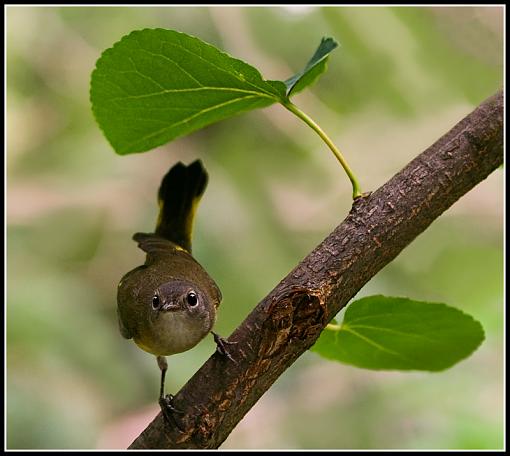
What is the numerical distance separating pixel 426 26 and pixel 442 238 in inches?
41.0

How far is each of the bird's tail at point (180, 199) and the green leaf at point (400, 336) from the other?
64 centimetres

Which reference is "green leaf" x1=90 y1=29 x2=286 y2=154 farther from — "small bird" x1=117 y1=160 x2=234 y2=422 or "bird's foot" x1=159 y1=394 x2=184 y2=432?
"bird's foot" x1=159 y1=394 x2=184 y2=432

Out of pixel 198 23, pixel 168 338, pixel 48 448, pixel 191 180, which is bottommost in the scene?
pixel 168 338

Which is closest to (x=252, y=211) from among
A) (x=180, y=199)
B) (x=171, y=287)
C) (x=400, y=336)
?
(x=180, y=199)

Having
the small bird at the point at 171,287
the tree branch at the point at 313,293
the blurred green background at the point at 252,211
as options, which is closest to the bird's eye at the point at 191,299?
the small bird at the point at 171,287

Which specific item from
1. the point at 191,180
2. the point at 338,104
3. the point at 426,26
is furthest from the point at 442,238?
the point at 191,180

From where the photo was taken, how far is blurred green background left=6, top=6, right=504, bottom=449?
293 centimetres

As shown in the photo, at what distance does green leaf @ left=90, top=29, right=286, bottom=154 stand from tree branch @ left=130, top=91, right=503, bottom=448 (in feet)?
1.02

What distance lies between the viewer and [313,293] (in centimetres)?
123

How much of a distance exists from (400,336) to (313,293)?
1.44 ft

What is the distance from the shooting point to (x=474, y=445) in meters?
2.45

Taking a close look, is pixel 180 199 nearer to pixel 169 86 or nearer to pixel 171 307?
pixel 171 307

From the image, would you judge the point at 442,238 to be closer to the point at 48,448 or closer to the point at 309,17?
the point at 309,17

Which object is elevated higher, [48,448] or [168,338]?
[48,448]
